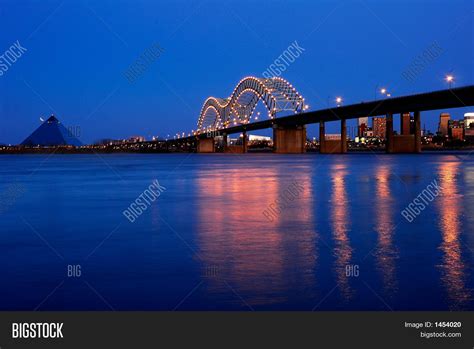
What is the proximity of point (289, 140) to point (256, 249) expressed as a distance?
140038 millimetres

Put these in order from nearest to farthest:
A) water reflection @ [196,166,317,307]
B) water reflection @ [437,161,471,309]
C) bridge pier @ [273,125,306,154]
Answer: water reflection @ [437,161,471,309], water reflection @ [196,166,317,307], bridge pier @ [273,125,306,154]

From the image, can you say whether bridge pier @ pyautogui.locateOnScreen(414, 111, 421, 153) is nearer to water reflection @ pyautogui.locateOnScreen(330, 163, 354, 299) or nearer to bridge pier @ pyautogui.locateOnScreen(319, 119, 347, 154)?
bridge pier @ pyautogui.locateOnScreen(319, 119, 347, 154)

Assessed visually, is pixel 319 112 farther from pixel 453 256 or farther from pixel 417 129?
pixel 453 256

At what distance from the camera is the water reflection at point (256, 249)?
951 centimetres

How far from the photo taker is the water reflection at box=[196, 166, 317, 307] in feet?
31.2

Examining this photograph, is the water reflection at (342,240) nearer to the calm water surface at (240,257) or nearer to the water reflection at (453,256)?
the calm water surface at (240,257)

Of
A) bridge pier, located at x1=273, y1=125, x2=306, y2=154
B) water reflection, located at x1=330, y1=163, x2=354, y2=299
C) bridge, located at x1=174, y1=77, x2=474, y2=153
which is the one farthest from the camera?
bridge pier, located at x1=273, y1=125, x2=306, y2=154

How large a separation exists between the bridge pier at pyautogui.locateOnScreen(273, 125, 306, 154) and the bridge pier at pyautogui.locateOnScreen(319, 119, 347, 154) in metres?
5.63

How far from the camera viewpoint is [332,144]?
157250 millimetres

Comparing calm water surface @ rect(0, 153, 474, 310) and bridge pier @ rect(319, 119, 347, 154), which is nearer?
calm water surface @ rect(0, 153, 474, 310)

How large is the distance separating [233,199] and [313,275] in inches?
591

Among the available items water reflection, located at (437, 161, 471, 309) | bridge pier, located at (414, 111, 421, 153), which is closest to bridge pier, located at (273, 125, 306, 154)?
bridge pier, located at (414, 111, 421, 153)

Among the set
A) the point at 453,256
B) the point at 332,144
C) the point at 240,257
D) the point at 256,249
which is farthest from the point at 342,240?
the point at 332,144

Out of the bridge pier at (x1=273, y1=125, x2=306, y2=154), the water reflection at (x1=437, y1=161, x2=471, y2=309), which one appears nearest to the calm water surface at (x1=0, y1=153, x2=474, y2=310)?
the water reflection at (x1=437, y1=161, x2=471, y2=309)
